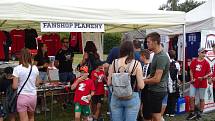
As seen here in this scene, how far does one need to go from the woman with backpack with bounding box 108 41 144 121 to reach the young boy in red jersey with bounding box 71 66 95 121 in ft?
5.34

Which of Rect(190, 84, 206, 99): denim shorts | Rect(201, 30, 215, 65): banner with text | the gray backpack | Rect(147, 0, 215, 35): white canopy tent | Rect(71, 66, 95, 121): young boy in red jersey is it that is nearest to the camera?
the gray backpack

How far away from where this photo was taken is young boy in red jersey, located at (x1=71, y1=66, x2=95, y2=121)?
21.8 feet

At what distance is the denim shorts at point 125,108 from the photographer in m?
5.00

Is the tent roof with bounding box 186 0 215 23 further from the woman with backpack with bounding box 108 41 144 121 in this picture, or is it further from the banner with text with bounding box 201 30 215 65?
the woman with backpack with bounding box 108 41 144 121

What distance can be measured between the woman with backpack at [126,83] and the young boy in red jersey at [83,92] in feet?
5.34

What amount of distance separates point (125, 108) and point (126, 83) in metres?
0.38

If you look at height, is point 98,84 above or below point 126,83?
below

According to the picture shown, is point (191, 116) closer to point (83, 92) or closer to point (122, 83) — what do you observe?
point (83, 92)

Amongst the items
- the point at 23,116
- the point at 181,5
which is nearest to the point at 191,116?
the point at 23,116

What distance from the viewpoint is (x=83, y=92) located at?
6.68 metres

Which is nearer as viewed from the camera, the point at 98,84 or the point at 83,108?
the point at 83,108

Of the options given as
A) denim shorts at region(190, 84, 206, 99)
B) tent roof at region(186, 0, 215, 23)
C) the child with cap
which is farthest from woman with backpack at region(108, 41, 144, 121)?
tent roof at region(186, 0, 215, 23)

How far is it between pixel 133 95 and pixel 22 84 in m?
1.95

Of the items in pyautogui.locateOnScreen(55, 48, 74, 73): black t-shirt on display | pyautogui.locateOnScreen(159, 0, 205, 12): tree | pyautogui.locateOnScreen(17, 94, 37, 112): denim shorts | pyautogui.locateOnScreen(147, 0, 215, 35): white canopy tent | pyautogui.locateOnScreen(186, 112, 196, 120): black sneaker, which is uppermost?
pyautogui.locateOnScreen(159, 0, 205, 12): tree
